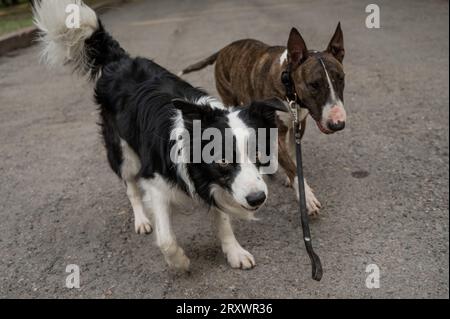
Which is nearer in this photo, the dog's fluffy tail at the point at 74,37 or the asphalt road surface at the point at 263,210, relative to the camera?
the asphalt road surface at the point at 263,210

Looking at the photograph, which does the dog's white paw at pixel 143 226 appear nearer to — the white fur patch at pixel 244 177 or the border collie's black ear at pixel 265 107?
the white fur patch at pixel 244 177

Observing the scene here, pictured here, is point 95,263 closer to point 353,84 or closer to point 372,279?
point 372,279

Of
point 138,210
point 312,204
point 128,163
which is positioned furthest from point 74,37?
point 312,204

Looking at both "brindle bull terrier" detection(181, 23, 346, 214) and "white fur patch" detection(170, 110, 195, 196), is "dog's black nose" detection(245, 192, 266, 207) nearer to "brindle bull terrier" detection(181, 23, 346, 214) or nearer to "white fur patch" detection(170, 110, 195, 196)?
"white fur patch" detection(170, 110, 195, 196)

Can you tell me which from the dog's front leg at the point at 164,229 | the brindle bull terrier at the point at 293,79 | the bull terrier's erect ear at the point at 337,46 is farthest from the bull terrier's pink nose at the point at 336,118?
the dog's front leg at the point at 164,229

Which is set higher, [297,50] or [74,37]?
[74,37]

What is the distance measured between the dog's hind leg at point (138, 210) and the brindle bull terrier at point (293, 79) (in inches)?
45.2

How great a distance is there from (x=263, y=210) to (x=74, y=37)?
6.40ft

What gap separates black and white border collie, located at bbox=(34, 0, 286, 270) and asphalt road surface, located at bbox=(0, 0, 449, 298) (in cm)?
25

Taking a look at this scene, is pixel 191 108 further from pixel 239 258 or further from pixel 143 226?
pixel 143 226

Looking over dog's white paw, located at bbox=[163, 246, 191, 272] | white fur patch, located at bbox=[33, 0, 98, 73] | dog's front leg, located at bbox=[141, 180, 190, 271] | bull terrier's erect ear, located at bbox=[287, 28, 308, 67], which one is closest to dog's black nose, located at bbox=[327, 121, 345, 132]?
bull terrier's erect ear, located at bbox=[287, 28, 308, 67]

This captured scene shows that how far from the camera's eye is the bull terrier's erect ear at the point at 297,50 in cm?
341

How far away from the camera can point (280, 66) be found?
147 inches

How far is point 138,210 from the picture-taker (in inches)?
146
